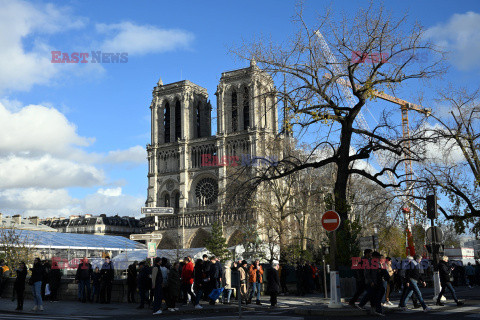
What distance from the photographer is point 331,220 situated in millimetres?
12781

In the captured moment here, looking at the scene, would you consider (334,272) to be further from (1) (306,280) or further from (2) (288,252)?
(2) (288,252)

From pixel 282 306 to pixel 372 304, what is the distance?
14.8ft

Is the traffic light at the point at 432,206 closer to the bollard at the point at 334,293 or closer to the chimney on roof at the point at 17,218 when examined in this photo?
the bollard at the point at 334,293

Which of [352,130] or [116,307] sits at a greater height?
[352,130]

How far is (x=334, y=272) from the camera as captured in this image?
42.7ft

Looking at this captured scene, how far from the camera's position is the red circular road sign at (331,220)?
12707 millimetres

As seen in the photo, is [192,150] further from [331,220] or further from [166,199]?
[331,220]

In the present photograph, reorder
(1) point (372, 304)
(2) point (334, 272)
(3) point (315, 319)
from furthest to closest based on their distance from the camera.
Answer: (2) point (334, 272), (1) point (372, 304), (3) point (315, 319)

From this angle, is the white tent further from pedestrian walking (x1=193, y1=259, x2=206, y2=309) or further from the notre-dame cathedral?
the notre-dame cathedral

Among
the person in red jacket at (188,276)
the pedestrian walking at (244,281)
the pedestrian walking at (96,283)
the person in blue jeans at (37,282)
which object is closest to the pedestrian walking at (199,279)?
the person in red jacket at (188,276)

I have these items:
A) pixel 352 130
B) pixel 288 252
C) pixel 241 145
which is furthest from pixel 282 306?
pixel 241 145

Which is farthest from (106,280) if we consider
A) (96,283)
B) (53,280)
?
(53,280)

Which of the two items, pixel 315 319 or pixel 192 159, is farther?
pixel 192 159

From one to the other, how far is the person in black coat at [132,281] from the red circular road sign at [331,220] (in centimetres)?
752
